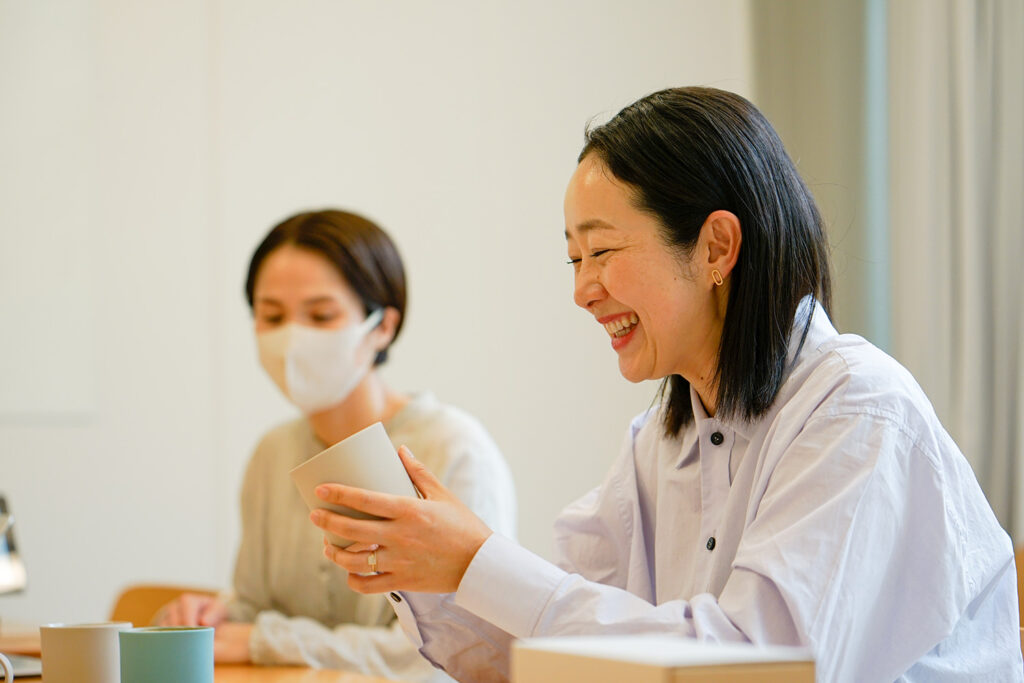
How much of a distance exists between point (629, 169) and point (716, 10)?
80.1 inches

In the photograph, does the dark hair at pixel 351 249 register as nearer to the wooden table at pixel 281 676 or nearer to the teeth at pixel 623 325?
the wooden table at pixel 281 676

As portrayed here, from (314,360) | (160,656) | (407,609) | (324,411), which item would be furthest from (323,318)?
(160,656)

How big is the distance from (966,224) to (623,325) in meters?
1.24

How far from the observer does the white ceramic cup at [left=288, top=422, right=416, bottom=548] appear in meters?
1.18

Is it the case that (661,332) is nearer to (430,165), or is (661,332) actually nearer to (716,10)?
(716,10)

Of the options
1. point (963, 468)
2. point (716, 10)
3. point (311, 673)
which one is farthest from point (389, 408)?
point (716, 10)

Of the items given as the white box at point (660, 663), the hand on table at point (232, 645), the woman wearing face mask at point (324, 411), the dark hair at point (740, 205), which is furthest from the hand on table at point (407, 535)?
the woman wearing face mask at point (324, 411)

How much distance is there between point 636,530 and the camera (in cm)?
152

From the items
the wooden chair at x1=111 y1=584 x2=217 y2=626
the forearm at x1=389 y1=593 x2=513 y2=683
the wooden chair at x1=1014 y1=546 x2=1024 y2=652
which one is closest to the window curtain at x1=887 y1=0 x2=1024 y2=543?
the wooden chair at x1=1014 y1=546 x2=1024 y2=652

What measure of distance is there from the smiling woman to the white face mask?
2.70 feet

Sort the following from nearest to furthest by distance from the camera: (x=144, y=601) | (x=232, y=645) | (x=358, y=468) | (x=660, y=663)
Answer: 1. (x=660, y=663)
2. (x=358, y=468)
3. (x=232, y=645)
4. (x=144, y=601)

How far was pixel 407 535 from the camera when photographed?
1.22 m

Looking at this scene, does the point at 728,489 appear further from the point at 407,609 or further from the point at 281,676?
the point at 281,676

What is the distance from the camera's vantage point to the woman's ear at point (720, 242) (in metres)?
1.32
